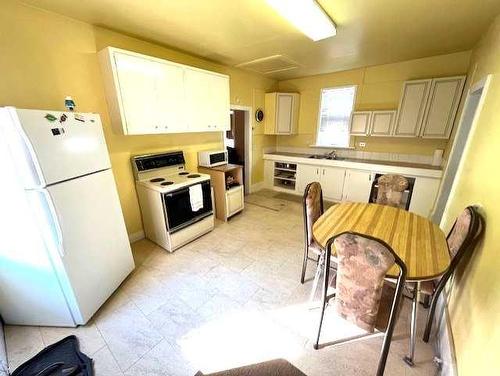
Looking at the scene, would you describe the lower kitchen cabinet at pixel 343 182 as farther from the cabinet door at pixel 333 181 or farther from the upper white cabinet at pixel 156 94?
the upper white cabinet at pixel 156 94

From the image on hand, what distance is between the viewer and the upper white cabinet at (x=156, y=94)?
218 centimetres

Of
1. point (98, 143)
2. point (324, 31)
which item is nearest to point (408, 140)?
point (324, 31)

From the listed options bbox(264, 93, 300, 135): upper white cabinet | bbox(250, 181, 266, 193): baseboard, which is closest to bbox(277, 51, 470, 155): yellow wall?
bbox(264, 93, 300, 135): upper white cabinet

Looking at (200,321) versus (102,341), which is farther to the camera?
(200,321)

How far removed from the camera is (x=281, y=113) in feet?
15.5

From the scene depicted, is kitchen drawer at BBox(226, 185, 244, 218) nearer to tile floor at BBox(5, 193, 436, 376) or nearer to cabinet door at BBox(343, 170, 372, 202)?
tile floor at BBox(5, 193, 436, 376)

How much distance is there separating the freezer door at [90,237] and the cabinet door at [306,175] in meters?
3.53

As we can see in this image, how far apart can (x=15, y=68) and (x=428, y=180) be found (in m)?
5.14

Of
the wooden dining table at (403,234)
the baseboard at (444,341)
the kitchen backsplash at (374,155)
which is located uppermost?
the kitchen backsplash at (374,155)

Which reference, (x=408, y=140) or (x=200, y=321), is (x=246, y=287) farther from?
(x=408, y=140)

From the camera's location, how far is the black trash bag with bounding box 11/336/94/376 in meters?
1.35

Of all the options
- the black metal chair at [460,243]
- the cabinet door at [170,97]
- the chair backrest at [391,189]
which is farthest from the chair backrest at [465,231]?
the cabinet door at [170,97]

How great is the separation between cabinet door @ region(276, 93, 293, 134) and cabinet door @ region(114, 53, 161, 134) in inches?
113

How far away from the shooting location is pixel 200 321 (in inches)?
68.0
